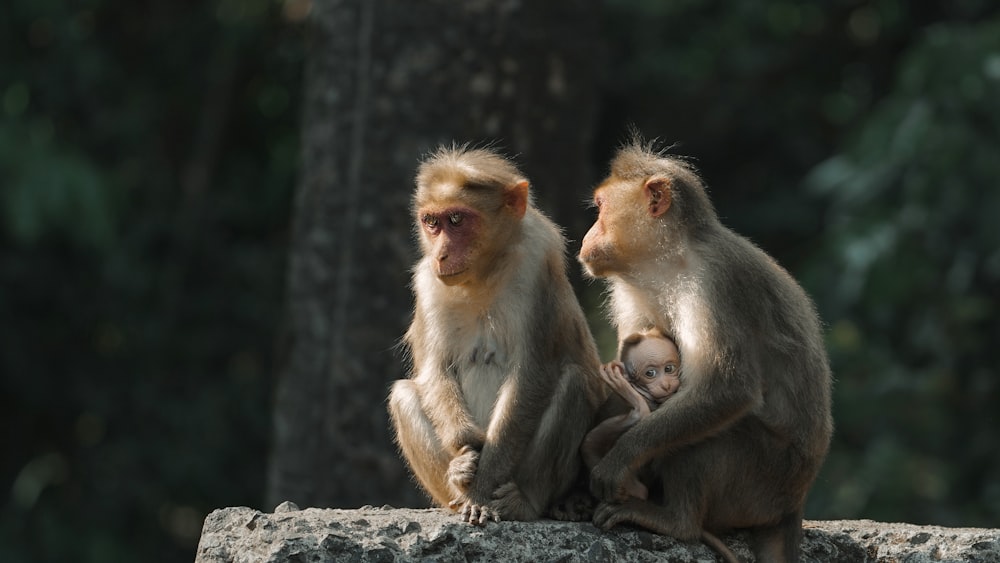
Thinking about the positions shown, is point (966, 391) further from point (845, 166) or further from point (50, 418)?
point (50, 418)

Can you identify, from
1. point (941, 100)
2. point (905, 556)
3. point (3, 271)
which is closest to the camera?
point (905, 556)

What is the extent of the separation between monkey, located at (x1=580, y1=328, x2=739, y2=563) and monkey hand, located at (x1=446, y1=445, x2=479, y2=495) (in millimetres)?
432

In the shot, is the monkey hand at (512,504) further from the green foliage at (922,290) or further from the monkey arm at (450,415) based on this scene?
the green foliage at (922,290)

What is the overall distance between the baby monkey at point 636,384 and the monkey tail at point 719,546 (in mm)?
280

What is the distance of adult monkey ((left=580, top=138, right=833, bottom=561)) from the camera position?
218 inches

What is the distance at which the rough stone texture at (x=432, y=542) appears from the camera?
16.9ft

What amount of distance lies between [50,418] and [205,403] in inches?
63.8

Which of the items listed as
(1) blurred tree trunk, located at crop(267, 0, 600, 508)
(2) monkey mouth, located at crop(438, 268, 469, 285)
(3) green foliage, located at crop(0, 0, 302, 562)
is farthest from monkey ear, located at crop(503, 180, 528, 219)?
(3) green foliage, located at crop(0, 0, 302, 562)

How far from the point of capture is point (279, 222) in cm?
1559

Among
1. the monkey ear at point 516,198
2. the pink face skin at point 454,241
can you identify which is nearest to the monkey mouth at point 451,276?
the pink face skin at point 454,241

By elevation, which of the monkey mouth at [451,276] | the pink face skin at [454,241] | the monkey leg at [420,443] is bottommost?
the monkey leg at [420,443]

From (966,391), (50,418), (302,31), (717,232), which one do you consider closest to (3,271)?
(50,418)

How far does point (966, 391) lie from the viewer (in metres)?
12.0

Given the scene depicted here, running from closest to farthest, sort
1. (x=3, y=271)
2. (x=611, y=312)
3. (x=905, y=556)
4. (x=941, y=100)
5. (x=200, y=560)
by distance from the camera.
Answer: (x=200, y=560) → (x=905, y=556) → (x=611, y=312) → (x=941, y=100) → (x=3, y=271)
